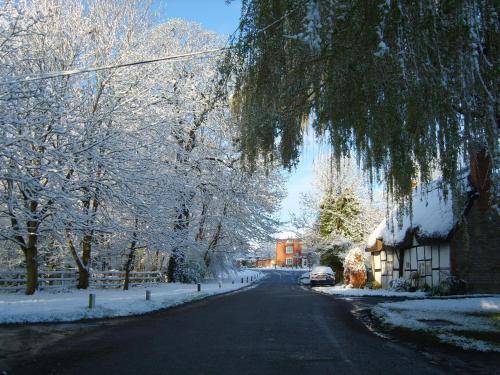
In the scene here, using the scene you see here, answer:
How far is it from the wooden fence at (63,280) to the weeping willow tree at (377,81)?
15.9m

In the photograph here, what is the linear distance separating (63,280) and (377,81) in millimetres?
18987

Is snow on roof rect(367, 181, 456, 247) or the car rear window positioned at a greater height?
snow on roof rect(367, 181, 456, 247)

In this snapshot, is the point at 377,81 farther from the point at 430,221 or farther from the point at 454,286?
the point at 430,221

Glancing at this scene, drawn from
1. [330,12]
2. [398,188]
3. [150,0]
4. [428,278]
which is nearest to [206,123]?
[150,0]

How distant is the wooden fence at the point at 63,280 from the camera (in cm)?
2069

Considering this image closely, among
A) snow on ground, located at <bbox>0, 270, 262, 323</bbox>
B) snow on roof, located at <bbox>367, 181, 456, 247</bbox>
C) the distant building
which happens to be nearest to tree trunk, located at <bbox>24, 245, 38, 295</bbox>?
snow on ground, located at <bbox>0, 270, 262, 323</bbox>

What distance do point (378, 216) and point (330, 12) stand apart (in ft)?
117

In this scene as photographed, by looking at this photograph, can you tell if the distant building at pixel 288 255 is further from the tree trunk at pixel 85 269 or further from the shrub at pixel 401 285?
the tree trunk at pixel 85 269

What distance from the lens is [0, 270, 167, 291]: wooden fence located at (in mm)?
20688

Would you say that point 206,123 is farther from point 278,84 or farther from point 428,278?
point 278,84

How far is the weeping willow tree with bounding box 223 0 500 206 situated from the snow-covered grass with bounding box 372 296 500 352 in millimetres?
3299

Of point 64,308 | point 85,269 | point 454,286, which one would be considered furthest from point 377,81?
point 85,269

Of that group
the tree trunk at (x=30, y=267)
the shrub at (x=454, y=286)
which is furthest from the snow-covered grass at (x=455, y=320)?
the tree trunk at (x=30, y=267)

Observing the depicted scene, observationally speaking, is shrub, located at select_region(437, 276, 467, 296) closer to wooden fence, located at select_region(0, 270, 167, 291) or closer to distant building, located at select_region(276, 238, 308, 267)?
wooden fence, located at select_region(0, 270, 167, 291)
